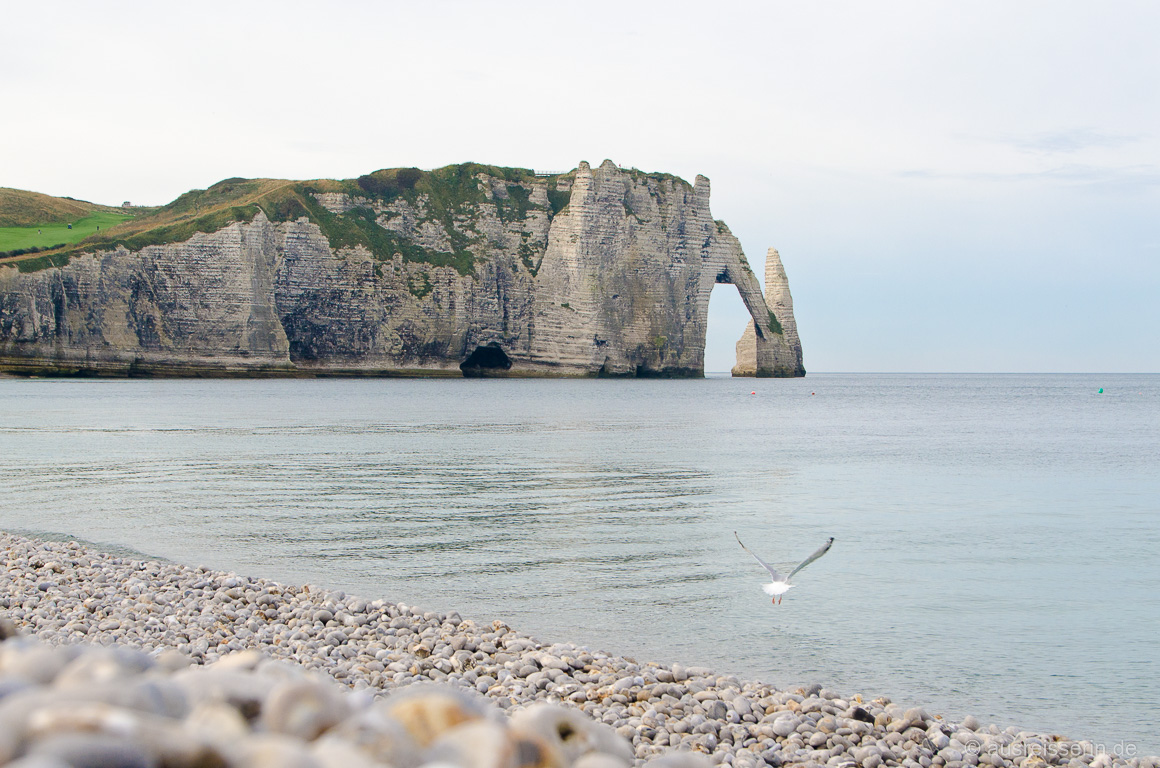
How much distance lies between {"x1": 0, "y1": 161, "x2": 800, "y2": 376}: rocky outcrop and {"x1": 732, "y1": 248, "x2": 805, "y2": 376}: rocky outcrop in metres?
7.72

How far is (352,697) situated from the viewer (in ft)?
10.5

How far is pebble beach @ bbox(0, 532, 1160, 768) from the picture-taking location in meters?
2.29

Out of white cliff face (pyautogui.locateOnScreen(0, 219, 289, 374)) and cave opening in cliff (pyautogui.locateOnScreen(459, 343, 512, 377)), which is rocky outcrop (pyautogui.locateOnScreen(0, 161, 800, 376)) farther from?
cave opening in cliff (pyautogui.locateOnScreen(459, 343, 512, 377))

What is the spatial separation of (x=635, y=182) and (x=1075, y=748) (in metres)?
104

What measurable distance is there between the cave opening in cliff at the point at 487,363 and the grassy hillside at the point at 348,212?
11294 mm

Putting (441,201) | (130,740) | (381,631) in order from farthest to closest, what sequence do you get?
(441,201)
(381,631)
(130,740)

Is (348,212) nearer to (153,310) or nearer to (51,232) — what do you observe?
(153,310)

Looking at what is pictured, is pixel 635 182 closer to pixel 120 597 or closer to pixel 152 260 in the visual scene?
pixel 152 260

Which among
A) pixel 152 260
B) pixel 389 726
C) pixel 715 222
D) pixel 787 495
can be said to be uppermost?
pixel 715 222

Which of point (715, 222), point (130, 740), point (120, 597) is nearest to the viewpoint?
point (130, 740)

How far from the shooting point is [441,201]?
106m

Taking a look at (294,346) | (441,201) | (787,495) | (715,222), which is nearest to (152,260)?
(294,346)

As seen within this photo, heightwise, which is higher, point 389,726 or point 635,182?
point 635,182

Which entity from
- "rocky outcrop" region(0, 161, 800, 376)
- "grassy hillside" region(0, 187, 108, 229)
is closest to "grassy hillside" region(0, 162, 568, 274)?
"rocky outcrop" region(0, 161, 800, 376)
